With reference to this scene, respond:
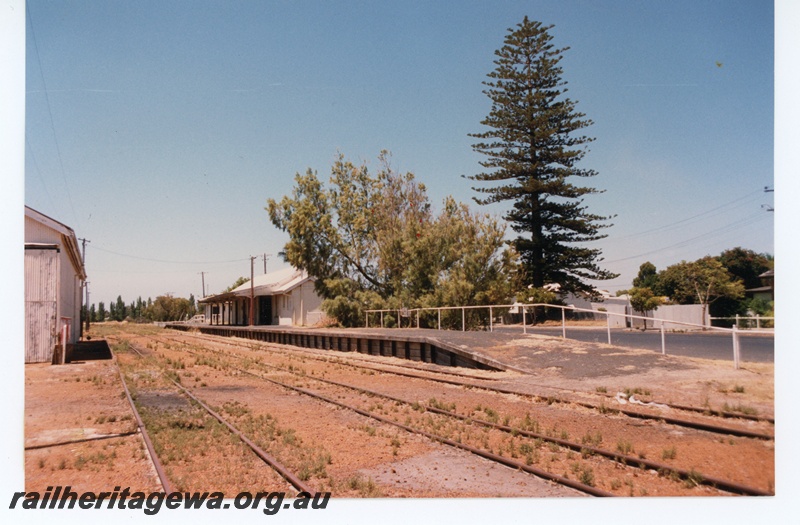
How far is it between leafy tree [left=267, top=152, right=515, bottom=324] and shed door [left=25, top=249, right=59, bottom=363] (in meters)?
14.8

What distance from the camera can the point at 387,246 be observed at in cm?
3161

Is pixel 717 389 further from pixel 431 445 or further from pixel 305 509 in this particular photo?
pixel 305 509

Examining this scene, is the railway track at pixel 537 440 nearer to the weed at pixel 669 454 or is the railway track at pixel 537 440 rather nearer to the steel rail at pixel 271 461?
the weed at pixel 669 454

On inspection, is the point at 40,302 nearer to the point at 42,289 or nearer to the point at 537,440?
the point at 42,289

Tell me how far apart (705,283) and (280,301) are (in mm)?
36520

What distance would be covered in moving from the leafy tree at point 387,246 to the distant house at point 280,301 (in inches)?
137

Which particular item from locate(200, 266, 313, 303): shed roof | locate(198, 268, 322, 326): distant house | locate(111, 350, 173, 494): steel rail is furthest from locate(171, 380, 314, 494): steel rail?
locate(200, 266, 313, 303): shed roof

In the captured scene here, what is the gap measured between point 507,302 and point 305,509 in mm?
21728

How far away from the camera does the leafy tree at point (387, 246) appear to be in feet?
A: 85.9

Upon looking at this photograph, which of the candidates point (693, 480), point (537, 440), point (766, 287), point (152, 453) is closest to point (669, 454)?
point (693, 480)

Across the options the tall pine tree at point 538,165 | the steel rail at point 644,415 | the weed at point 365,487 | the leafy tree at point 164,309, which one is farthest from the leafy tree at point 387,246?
the leafy tree at point 164,309

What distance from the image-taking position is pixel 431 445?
7457mm
